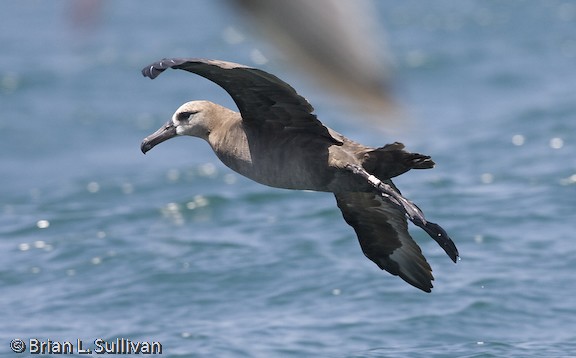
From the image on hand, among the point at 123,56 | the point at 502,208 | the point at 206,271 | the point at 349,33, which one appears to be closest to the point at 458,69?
the point at 123,56

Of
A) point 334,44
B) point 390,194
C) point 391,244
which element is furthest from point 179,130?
point 334,44

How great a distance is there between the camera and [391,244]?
677 centimetres

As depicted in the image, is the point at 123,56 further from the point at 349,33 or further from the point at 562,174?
the point at 349,33

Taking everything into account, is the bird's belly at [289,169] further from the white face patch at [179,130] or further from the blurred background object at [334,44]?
the blurred background object at [334,44]

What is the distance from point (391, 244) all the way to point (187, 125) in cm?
156

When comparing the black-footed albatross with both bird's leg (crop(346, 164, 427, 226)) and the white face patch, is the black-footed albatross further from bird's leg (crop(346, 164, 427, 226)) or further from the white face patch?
the white face patch

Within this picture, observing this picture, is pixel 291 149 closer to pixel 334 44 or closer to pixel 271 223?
pixel 271 223

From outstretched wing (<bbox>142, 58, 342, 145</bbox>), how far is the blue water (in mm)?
245

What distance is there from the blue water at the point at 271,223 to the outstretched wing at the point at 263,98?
0.25 m

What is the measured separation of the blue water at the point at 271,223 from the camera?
7387 millimetres

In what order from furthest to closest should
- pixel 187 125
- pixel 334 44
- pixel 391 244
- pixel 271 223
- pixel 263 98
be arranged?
pixel 271 223
pixel 391 244
pixel 187 125
pixel 263 98
pixel 334 44

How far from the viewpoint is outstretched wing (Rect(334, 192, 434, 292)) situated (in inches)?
265

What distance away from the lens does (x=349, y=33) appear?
0.85m

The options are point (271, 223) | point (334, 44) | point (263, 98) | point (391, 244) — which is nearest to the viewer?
point (334, 44)
